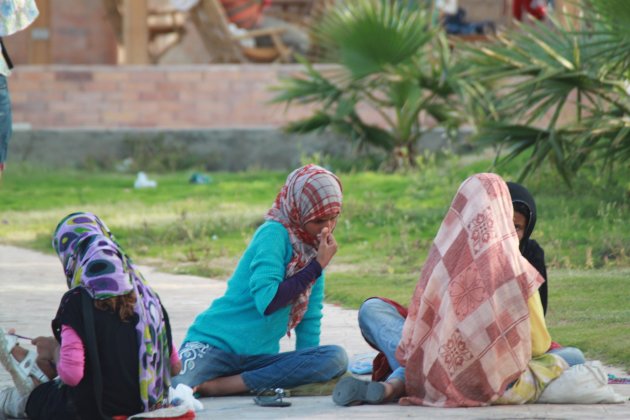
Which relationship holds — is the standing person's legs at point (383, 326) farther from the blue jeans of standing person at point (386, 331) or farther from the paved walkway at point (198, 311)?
the paved walkway at point (198, 311)

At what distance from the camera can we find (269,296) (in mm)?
5500

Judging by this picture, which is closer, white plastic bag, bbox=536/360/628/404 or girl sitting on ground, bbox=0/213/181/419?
girl sitting on ground, bbox=0/213/181/419

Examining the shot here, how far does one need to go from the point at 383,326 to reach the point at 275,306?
0.47 meters

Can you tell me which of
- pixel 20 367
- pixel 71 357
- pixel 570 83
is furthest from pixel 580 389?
pixel 570 83

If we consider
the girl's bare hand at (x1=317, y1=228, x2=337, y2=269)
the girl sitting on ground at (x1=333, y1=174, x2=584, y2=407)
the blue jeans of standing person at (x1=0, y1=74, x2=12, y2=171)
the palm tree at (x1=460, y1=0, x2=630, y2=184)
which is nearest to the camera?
the girl sitting on ground at (x1=333, y1=174, x2=584, y2=407)

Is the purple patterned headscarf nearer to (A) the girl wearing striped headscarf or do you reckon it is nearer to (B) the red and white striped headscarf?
(A) the girl wearing striped headscarf

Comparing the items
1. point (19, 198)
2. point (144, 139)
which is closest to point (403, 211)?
point (19, 198)

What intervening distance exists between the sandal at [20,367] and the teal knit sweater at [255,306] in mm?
817

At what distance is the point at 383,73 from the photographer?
1412 cm

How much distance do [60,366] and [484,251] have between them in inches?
58.7

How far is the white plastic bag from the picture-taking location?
5250mm

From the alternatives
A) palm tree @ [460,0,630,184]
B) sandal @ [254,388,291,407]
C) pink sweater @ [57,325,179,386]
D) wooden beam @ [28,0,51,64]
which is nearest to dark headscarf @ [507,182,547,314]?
sandal @ [254,388,291,407]

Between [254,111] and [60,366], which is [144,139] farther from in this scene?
[60,366]

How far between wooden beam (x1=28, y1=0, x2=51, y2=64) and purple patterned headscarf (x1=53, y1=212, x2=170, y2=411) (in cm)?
1351
